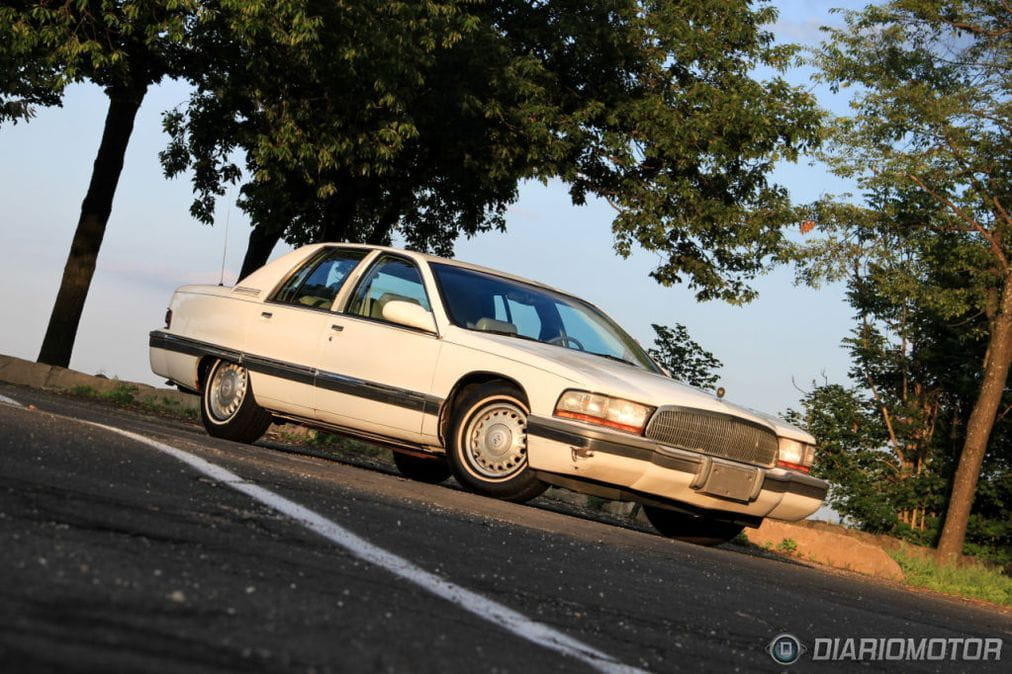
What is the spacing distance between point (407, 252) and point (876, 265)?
16.4m

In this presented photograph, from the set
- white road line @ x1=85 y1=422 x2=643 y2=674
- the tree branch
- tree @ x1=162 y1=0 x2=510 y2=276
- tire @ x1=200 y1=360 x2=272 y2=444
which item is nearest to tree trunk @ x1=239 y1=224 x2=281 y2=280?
tree @ x1=162 y1=0 x2=510 y2=276

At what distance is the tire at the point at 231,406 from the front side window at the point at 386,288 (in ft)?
3.74

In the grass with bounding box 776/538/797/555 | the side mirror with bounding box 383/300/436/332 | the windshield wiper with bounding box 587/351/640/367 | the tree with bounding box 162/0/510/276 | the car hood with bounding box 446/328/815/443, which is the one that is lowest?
the grass with bounding box 776/538/797/555

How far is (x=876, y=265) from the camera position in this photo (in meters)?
24.5

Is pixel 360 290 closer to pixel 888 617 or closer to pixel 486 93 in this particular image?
pixel 888 617

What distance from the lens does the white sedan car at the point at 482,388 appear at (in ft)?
28.2

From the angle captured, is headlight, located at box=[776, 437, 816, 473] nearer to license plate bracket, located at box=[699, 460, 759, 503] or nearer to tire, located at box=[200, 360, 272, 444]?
license plate bracket, located at box=[699, 460, 759, 503]

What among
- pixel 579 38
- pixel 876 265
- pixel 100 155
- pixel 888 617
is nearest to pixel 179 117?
pixel 100 155

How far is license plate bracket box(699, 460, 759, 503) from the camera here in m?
8.76

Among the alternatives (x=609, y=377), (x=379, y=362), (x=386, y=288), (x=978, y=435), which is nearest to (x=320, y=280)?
(x=386, y=288)

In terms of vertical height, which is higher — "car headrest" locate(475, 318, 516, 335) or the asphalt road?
"car headrest" locate(475, 318, 516, 335)

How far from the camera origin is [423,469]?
38.8ft

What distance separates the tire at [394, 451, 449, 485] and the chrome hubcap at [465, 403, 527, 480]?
2778 mm

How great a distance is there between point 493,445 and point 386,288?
5.69ft
